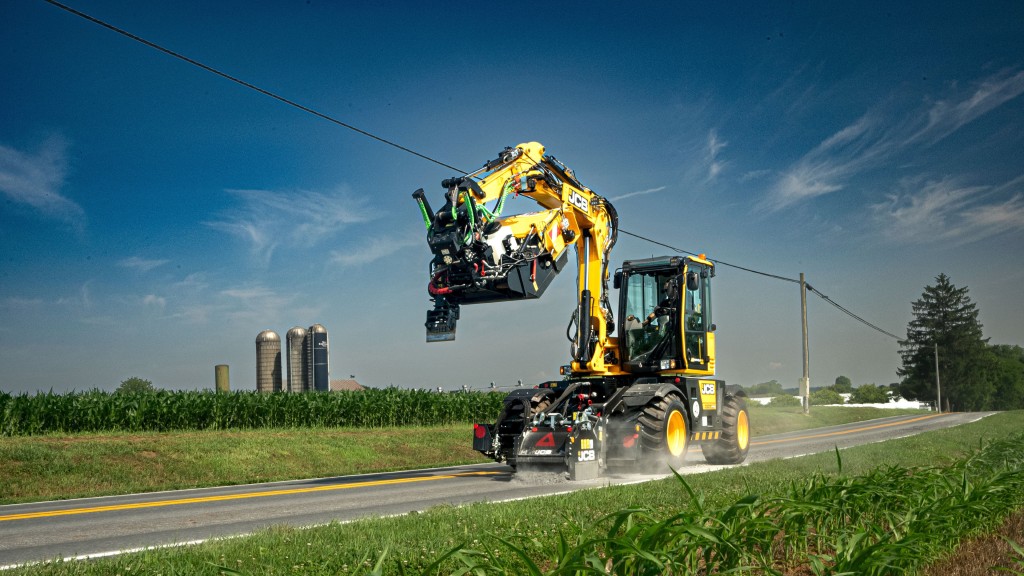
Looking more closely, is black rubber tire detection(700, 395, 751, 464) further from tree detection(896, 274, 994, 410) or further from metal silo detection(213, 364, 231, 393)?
tree detection(896, 274, 994, 410)

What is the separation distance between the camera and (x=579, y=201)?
1460 centimetres

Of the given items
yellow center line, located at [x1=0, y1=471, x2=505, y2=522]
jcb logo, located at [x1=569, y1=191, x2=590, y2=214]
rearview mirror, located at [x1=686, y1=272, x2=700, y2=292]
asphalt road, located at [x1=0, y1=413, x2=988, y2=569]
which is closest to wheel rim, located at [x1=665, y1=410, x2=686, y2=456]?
asphalt road, located at [x1=0, y1=413, x2=988, y2=569]

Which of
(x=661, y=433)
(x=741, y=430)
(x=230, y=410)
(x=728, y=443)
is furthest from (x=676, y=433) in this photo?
(x=230, y=410)

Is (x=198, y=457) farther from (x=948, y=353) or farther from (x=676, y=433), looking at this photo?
(x=948, y=353)

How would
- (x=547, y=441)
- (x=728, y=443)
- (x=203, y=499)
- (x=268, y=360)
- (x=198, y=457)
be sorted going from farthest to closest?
(x=268, y=360) < (x=198, y=457) < (x=728, y=443) < (x=547, y=441) < (x=203, y=499)

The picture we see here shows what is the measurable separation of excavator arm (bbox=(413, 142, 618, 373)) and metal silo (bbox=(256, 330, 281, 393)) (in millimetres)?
29858

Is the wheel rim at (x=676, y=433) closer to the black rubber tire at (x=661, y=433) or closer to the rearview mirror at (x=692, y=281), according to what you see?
the black rubber tire at (x=661, y=433)

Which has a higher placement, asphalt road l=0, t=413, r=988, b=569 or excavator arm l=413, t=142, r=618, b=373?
excavator arm l=413, t=142, r=618, b=373

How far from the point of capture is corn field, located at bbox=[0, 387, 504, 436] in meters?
20.4

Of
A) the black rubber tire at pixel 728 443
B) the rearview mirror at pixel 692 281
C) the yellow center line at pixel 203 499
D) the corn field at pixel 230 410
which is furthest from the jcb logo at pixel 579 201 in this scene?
the corn field at pixel 230 410

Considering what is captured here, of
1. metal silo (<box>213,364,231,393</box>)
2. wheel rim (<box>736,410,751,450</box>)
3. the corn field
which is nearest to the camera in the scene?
wheel rim (<box>736,410,751,450</box>)

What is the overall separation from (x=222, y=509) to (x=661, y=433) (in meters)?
6.49

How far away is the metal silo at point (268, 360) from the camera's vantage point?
41.1 m

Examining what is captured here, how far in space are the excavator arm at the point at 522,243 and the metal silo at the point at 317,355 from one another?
27762 mm
